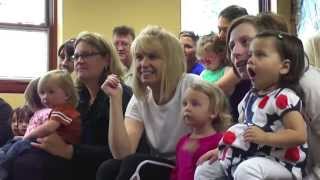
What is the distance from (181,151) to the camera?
2105 millimetres

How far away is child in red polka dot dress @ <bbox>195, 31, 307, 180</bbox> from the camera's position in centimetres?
170

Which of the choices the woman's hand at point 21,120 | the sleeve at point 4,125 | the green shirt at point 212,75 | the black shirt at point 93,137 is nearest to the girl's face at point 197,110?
the black shirt at point 93,137

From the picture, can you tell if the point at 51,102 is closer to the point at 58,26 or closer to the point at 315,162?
the point at 315,162

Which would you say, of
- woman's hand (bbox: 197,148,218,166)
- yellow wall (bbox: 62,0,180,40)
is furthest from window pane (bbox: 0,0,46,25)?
woman's hand (bbox: 197,148,218,166)

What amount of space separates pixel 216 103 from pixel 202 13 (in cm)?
287

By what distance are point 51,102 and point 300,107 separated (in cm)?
140

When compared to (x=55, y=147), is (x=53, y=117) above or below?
above

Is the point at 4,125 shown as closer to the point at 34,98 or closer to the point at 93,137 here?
the point at 34,98

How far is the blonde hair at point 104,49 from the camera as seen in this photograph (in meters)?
2.66

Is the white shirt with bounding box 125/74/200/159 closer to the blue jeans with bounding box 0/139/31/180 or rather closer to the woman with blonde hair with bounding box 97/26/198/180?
the woman with blonde hair with bounding box 97/26/198/180

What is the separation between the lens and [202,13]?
193 inches

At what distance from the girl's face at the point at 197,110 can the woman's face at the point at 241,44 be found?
177 mm

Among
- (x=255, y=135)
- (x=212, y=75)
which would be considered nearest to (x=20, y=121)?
(x=212, y=75)

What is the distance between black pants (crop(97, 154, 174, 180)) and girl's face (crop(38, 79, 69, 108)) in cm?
66
